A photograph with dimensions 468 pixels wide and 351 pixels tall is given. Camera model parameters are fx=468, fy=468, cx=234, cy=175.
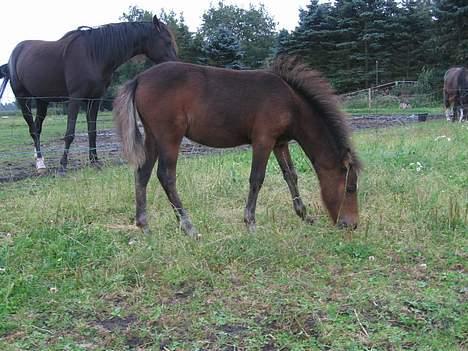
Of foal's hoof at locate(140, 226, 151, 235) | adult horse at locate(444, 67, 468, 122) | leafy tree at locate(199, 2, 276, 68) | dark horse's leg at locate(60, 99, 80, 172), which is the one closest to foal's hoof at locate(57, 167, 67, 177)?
dark horse's leg at locate(60, 99, 80, 172)

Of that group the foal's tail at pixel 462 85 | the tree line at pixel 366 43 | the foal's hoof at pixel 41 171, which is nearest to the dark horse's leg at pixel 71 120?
the foal's hoof at pixel 41 171

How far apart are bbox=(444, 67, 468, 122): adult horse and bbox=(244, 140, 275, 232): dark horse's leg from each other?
10856 mm

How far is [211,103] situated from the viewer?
395 cm

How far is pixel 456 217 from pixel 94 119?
4907 millimetres

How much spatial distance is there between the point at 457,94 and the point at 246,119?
37.9 feet

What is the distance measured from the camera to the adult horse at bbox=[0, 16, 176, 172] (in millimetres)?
6559

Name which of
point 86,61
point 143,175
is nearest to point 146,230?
point 143,175

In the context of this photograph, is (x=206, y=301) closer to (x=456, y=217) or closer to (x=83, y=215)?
(x=83, y=215)

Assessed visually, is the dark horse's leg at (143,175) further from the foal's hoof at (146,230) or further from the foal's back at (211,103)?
the foal's back at (211,103)

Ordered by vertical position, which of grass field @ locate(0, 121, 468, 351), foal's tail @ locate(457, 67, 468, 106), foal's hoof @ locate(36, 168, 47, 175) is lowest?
grass field @ locate(0, 121, 468, 351)

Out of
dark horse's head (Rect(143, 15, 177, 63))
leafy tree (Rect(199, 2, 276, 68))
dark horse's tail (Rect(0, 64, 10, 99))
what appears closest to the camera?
dark horse's head (Rect(143, 15, 177, 63))

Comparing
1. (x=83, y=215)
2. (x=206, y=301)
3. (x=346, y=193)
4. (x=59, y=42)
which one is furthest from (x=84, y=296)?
(x=59, y=42)

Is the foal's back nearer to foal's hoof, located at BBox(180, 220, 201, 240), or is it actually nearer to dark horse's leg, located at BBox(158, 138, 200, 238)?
dark horse's leg, located at BBox(158, 138, 200, 238)

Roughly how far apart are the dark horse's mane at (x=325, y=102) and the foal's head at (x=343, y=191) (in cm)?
5
